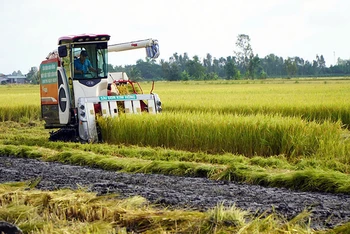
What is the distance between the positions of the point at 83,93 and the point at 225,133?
166 inches

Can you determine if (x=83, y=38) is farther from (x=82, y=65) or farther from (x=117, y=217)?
(x=117, y=217)

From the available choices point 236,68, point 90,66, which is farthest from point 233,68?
point 90,66

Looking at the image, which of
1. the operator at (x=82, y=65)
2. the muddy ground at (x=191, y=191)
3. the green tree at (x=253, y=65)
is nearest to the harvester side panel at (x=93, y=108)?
the operator at (x=82, y=65)

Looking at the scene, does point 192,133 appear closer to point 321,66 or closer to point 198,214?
point 198,214

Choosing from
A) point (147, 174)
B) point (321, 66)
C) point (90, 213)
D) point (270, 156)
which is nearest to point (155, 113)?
point (270, 156)

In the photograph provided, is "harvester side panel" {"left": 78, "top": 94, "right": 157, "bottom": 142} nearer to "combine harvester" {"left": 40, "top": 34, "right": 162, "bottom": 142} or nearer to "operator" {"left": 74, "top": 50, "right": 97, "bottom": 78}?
"combine harvester" {"left": 40, "top": 34, "right": 162, "bottom": 142}

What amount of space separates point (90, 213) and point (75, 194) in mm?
829

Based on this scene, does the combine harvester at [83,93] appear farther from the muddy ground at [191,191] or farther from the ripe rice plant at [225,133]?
the muddy ground at [191,191]

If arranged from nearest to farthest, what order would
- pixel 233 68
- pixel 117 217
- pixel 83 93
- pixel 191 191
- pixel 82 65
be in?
1. pixel 117 217
2. pixel 191 191
3. pixel 83 93
4. pixel 82 65
5. pixel 233 68

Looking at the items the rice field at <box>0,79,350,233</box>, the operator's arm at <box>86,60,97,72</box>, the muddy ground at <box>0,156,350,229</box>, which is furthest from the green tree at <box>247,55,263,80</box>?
the muddy ground at <box>0,156,350,229</box>

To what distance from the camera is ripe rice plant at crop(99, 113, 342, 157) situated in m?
11.7

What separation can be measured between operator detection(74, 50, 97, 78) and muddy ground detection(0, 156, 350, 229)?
15.4 ft

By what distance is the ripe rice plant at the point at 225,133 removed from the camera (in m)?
11.7

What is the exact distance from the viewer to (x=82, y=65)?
49.4 feet
